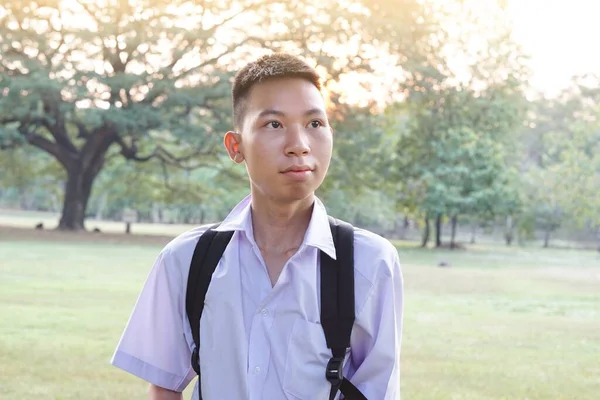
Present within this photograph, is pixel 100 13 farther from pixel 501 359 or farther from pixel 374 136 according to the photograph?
pixel 501 359

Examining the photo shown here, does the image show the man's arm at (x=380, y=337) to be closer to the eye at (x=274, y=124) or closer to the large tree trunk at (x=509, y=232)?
the eye at (x=274, y=124)

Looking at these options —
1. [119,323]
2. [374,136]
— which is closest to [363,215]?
[374,136]

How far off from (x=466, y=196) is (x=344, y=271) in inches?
1127

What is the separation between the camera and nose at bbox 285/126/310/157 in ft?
6.09

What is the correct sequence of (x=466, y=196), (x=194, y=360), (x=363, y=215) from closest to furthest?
(x=194, y=360), (x=466, y=196), (x=363, y=215)

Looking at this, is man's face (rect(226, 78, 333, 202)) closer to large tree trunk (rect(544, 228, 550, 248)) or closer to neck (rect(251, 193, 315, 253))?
neck (rect(251, 193, 315, 253))

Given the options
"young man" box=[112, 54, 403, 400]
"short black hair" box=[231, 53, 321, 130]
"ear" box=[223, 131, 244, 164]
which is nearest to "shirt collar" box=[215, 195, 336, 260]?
"young man" box=[112, 54, 403, 400]

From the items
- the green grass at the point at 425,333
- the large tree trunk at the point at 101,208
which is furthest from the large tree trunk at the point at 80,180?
the large tree trunk at the point at 101,208

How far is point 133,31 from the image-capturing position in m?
23.1

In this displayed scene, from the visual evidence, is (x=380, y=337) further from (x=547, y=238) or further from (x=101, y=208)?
(x=101, y=208)

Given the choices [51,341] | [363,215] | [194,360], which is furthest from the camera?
[363,215]

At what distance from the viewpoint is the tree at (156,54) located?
2264cm

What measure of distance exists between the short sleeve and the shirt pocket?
30 centimetres

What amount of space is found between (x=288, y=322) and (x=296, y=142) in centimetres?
38
